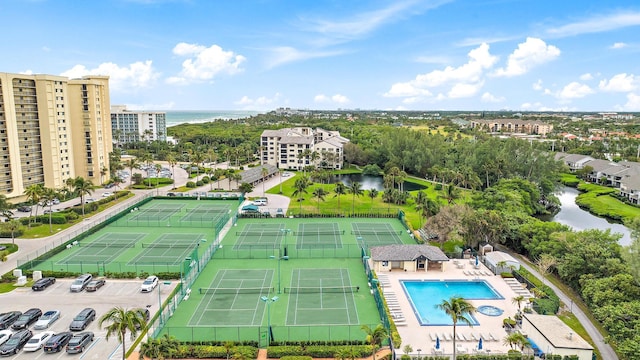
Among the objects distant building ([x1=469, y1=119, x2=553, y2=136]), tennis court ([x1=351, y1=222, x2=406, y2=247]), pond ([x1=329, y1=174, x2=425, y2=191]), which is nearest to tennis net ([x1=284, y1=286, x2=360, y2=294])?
tennis court ([x1=351, y1=222, x2=406, y2=247])

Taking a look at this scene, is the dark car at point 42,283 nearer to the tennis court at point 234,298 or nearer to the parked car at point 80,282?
the parked car at point 80,282

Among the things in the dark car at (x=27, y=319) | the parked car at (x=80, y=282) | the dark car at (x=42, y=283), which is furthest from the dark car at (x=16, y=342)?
the dark car at (x=42, y=283)

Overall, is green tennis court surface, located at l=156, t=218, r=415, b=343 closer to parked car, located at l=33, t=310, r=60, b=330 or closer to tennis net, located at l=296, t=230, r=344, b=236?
tennis net, located at l=296, t=230, r=344, b=236

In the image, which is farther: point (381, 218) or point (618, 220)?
point (618, 220)

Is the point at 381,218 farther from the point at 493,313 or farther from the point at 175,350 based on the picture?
the point at 175,350

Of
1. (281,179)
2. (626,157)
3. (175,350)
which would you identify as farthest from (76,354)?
(626,157)
